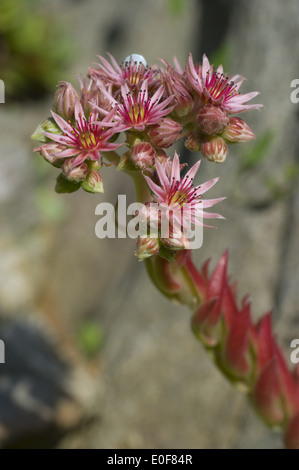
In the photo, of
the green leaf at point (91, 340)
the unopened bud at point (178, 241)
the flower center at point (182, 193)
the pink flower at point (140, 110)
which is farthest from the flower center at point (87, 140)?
the green leaf at point (91, 340)

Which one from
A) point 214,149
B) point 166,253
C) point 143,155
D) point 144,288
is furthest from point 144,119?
point 144,288

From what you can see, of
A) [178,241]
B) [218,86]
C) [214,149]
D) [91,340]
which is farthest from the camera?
[91,340]

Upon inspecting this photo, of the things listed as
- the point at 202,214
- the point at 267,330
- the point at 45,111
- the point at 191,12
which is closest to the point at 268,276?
the point at 267,330

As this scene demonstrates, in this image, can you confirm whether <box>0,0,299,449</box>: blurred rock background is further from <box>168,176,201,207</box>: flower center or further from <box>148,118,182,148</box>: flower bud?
<box>148,118,182,148</box>: flower bud

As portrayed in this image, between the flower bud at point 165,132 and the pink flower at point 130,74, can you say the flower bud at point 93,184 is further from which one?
the pink flower at point 130,74

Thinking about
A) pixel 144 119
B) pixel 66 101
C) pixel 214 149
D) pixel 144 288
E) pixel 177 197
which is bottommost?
pixel 177 197

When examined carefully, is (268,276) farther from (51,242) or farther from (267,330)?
(51,242)

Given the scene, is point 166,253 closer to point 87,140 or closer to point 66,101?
point 87,140
